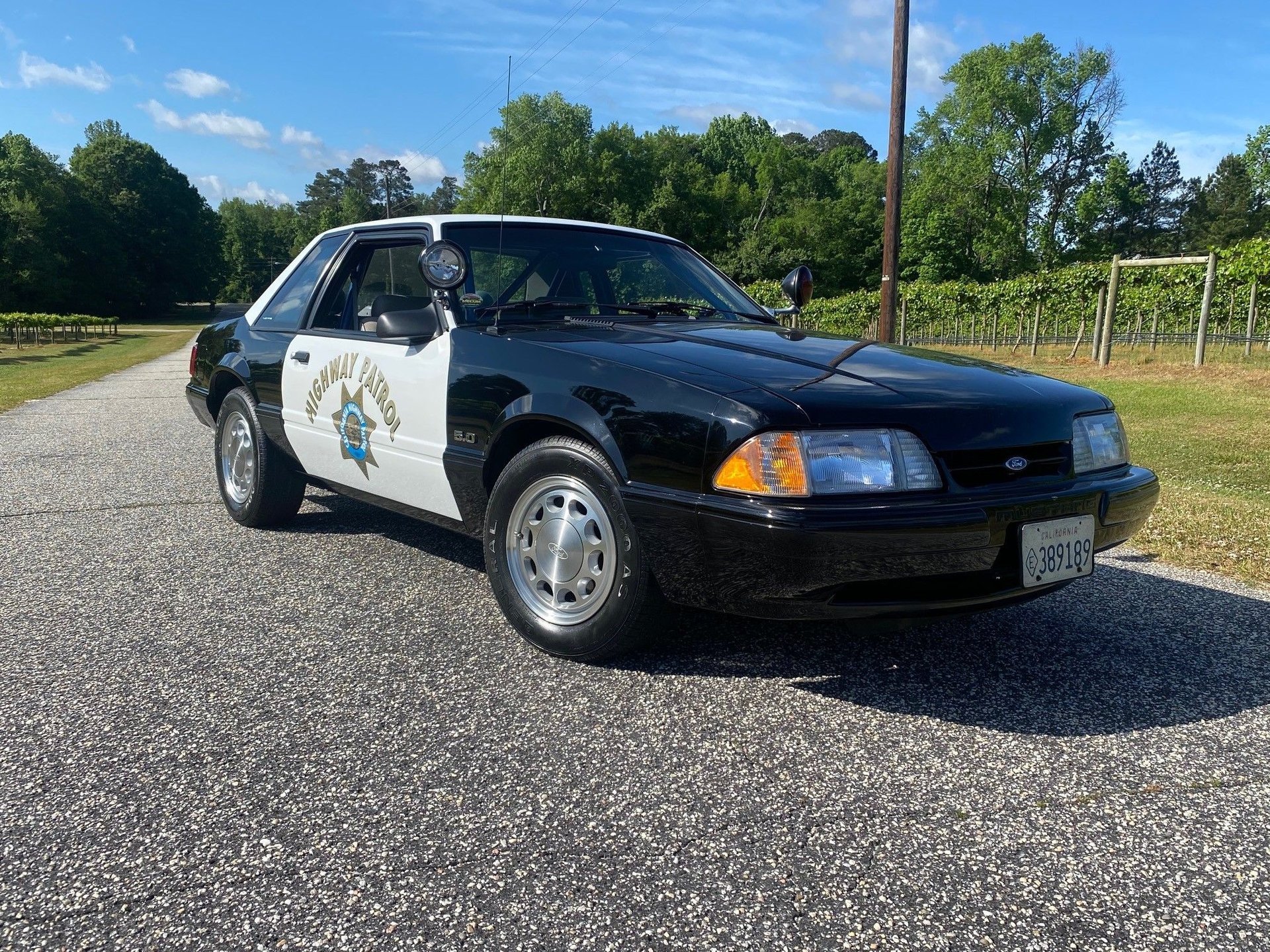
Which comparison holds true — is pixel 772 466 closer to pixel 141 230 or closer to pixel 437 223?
pixel 437 223

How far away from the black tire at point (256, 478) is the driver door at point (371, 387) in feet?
1.00

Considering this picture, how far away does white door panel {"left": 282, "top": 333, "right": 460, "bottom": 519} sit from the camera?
3.63 metres

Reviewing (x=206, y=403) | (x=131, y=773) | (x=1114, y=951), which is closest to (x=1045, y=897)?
(x=1114, y=951)

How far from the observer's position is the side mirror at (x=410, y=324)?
140 inches

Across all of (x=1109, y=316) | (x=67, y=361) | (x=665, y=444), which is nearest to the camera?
(x=665, y=444)

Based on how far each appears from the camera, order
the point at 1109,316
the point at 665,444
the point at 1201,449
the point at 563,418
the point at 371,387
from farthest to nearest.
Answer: the point at 1109,316 < the point at 1201,449 < the point at 371,387 < the point at 563,418 < the point at 665,444

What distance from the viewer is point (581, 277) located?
4051 mm

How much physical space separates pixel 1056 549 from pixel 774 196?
8049cm

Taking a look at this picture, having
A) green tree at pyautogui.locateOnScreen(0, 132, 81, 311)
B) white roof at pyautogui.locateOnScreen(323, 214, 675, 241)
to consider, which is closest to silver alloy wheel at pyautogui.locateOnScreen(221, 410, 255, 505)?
white roof at pyautogui.locateOnScreen(323, 214, 675, 241)

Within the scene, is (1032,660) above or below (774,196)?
below

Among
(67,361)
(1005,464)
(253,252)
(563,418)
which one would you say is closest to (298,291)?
(563,418)

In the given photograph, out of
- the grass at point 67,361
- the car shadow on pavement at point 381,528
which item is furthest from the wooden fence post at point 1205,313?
the grass at point 67,361

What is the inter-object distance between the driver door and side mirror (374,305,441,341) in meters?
0.05

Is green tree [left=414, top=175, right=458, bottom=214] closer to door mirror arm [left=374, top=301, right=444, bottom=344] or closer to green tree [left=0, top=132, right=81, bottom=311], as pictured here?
green tree [left=0, top=132, right=81, bottom=311]
